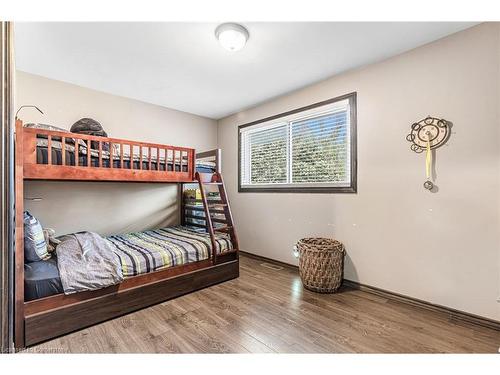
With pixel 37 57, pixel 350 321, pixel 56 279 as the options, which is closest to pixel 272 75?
pixel 37 57

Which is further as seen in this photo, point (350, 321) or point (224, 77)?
point (224, 77)

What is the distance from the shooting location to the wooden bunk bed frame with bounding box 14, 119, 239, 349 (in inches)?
60.6

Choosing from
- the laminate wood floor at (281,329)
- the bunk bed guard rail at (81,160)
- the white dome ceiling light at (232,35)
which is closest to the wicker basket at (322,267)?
the laminate wood floor at (281,329)

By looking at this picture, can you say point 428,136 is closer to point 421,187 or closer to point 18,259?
point 421,187

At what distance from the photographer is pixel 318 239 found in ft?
8.79

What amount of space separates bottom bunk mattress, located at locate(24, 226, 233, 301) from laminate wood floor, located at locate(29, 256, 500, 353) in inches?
13.8

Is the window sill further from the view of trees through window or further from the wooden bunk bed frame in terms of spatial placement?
the wooden bunk bed frame

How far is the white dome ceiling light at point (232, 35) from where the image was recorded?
1730 millimetres

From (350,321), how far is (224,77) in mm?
2643

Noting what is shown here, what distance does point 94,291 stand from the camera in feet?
5.89

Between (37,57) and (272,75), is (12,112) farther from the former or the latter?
(272,75)

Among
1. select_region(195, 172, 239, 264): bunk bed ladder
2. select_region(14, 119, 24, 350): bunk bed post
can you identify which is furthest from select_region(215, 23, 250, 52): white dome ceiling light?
select_region(14, 119, 24, 350): bunk bed post
